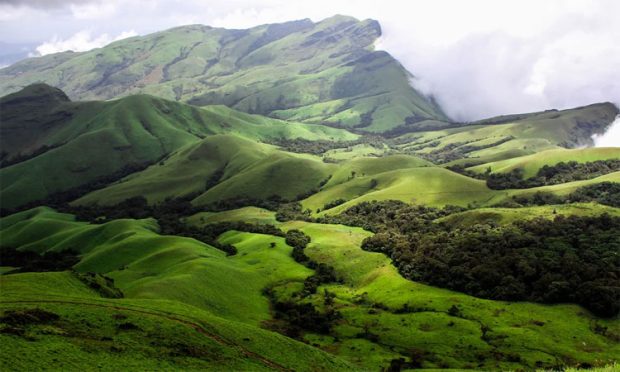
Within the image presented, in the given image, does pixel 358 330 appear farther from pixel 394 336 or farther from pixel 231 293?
pixel 231 293

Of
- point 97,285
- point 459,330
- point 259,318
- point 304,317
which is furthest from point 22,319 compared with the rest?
point 459,330

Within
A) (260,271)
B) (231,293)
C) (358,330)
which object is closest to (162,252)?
(260,271)

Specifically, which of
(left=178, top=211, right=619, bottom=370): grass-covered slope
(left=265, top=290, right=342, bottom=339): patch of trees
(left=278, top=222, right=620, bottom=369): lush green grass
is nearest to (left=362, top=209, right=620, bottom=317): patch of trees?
(left=178, top=211, right=619, bottom=370): grass-covered slope

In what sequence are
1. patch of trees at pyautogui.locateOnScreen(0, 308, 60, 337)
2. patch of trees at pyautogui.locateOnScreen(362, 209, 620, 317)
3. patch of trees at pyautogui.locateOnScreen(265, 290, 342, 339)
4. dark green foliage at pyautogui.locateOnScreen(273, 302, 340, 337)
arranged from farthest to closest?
patch of trees at pyautogui.locateOnScreen(362, 209, 620, 317) < dark green foliage at pyautogui.locateOnScreen(273, 302, 340, 337) < patch of trees at pyautogui.locateOnScreen(265, 290, 342, 339) < patch of trees at pyautogui.locateOnScreen(0, 308, 60, 337)

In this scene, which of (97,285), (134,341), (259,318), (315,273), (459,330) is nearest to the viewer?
(134,341)

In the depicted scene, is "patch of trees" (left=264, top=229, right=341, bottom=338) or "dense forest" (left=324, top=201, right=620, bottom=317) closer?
"patch of trees" (left=264, top=229, right=341, bottom=338)

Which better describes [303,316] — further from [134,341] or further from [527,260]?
[527,260]

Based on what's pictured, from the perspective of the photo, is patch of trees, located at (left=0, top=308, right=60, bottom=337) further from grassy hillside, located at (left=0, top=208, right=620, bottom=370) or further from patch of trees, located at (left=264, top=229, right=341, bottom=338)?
patch of trees, located at (left=264, top=229, right=341, bottom=338)

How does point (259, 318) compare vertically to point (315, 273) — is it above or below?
below

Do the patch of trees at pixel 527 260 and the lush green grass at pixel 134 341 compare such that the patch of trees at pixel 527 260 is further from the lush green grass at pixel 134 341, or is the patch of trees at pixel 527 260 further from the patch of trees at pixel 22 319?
the patch of trees at pixel 22 319

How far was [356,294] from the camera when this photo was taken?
499 ft

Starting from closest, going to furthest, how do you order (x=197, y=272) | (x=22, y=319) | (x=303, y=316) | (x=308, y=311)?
(x=22, y=319), (x=303, y=316), (x=308, y=311), (x=197, y=272)

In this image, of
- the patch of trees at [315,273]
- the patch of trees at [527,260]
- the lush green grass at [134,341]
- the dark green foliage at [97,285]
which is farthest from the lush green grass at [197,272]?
the patch of trees at [527,260]

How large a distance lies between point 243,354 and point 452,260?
105537mm
